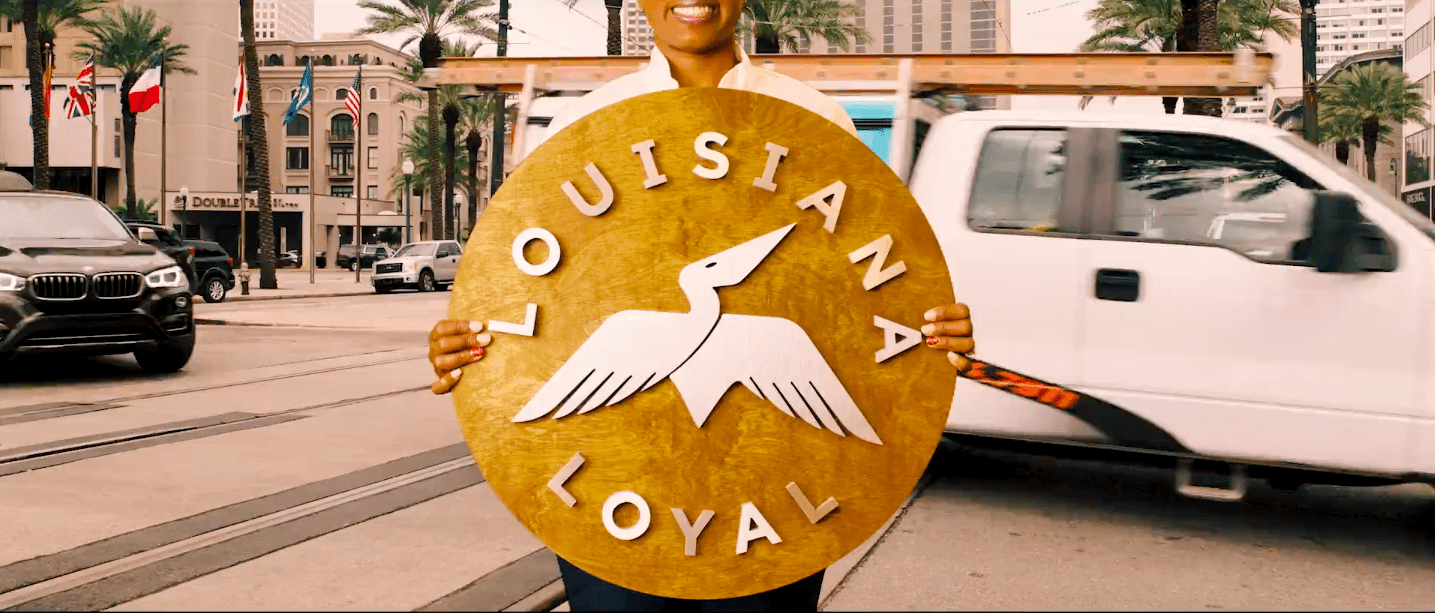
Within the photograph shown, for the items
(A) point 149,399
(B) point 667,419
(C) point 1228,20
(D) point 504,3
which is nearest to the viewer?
(B) point 667,419

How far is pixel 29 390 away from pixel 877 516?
1036cm

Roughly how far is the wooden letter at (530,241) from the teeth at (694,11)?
504 millimetres

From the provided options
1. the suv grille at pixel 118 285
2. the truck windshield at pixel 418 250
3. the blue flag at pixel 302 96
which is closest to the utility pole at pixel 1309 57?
the suv grille at pixel 118 285

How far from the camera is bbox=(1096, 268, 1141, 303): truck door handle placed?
5348 millimetres

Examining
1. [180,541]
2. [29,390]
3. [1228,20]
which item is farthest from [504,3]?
[180,541]

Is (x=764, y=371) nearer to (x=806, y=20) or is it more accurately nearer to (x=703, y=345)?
(x=703, y=345)

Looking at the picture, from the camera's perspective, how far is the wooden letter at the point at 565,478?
162 cm

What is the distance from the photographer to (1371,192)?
17.0ft

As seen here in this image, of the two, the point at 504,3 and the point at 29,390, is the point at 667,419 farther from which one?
the point at 504,3

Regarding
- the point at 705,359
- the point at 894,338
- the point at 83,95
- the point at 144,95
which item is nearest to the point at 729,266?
the point at 705,359

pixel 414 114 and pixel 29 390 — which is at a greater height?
pixel 414 114

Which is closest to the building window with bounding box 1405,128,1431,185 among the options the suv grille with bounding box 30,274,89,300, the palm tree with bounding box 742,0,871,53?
the palm tree with bounding box 742,0,871,53

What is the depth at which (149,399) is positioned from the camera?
31.4 feet

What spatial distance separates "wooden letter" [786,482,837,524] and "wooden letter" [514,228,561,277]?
0.43 meters
